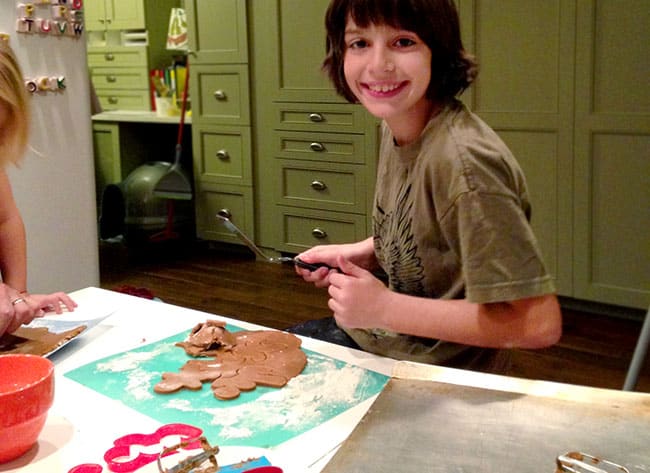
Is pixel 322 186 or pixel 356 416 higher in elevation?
pixel 356 416

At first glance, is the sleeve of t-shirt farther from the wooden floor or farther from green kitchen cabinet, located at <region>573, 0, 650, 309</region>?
green kitchen cabinet, located at <region>573, 0, 650, 309</region>

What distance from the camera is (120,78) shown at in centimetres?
468

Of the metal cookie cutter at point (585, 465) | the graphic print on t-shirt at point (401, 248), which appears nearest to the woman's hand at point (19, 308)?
the graphic print on t-shirt at point (401, 248)

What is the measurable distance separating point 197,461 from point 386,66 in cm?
54

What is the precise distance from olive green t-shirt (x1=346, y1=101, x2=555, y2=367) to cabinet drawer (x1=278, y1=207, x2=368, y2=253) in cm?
225

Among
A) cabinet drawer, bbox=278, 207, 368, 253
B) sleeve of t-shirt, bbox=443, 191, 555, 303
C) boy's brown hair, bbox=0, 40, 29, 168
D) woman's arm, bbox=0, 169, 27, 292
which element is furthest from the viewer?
cabinet drawer, bbox=278, 207, 368, 253

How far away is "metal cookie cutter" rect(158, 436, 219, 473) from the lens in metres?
0.66

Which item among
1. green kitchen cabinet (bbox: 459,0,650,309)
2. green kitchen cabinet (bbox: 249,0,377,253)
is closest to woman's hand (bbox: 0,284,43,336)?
green kitchen cabinet (bbox: 459,0,650,309)

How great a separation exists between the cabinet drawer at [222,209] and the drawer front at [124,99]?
894 millimetres

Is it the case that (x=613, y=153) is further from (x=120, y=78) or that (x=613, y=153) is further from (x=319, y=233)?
(x=120, y=78)

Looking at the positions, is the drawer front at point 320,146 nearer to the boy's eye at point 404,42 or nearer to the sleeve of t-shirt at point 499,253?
the boy's eye at point 404,42

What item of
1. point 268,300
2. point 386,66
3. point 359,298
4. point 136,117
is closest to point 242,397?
point 359,298

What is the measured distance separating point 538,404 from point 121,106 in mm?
4386

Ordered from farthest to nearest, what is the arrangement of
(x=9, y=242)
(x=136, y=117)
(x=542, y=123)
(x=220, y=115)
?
(x=136, y=117), (x=220, y=115), (x=542, y=123), (x=9, y=242)
